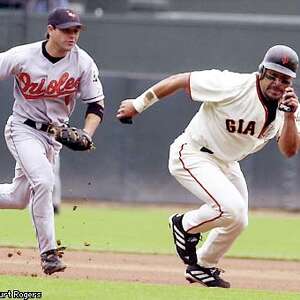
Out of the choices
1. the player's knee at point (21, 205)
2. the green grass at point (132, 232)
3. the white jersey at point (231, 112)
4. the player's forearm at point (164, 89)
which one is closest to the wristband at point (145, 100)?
the player's forearm at point (164, 89)

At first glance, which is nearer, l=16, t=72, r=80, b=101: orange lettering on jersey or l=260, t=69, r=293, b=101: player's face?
l=260, t=69, r=293, b=101: player's face

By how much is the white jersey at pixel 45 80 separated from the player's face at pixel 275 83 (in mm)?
1274

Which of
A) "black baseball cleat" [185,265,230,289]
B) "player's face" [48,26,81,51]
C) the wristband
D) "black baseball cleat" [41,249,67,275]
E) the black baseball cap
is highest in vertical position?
the black baseball cap

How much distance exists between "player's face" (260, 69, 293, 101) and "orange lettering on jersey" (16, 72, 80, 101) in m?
1.39

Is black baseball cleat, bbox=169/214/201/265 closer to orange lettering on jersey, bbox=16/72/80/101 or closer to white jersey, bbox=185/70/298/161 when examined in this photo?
white jersey, bbox=185/70/298/161

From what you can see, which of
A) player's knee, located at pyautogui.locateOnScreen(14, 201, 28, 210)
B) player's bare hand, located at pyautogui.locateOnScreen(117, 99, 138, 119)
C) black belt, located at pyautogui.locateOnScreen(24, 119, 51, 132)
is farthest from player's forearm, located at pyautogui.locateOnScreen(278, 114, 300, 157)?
player's knee, located at pyautogui.locateOnScreen(14, 201, 28, 210)

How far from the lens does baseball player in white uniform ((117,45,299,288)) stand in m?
7.91

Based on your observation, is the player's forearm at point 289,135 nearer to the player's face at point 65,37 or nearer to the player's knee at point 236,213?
the player's knee at point 236,213

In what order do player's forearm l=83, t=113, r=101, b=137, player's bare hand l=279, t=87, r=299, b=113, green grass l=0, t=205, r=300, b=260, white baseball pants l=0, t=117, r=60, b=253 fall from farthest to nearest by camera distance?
green grass l=0, t=205, r=300, b=260, player's forearm l=83, t=113, r=101, b=137, white baseball pants l=0, t=117, r=60, b=253, player's bare hand l=279, t=87, r=299, b=113

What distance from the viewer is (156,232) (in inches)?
505

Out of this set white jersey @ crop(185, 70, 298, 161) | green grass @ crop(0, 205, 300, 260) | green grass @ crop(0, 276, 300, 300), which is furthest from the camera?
green grass @ crop(0, 205, 300, 260)

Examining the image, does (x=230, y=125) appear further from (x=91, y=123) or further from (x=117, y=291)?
(x=117, y=291)

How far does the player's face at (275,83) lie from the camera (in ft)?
25.8

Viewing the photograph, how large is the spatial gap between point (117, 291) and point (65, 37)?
1.90m
